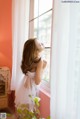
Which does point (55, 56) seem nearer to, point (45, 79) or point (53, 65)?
point (53, 65)

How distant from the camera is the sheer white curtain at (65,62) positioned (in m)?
1.00

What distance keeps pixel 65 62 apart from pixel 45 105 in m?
0.95

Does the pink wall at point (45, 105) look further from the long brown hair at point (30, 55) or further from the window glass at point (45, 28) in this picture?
the window glass at point (45, 28)

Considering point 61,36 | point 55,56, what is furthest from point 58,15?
point 55,56

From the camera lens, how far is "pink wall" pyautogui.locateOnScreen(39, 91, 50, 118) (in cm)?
187

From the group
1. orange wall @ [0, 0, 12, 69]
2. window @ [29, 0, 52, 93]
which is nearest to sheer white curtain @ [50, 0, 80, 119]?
window @ [29, 0, 52, 93]

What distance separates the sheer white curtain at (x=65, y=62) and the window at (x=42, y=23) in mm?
866

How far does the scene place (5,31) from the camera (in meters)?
3.33

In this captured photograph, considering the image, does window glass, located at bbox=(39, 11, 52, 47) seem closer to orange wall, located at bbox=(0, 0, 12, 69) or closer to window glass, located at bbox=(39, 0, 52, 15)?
window glass, located at bbox=(39, 0, 52, 15)

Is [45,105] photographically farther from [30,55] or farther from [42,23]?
[42,23]

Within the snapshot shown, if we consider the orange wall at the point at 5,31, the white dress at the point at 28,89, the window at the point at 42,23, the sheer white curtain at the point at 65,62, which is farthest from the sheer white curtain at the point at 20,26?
the sheer white curtain at the point at 65,62

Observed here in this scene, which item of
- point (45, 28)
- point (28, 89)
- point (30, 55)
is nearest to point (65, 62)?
point (30, 55)

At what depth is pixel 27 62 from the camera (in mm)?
1873

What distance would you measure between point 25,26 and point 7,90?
1.32m
